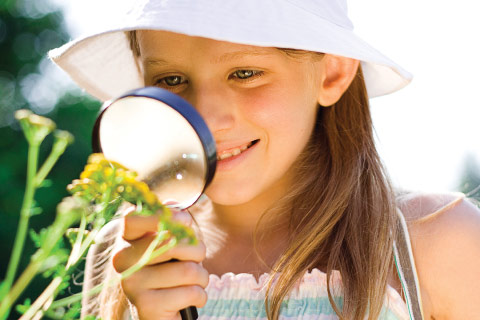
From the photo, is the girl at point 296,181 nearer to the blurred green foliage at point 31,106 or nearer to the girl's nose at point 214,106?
the girl's nose at point 214,106

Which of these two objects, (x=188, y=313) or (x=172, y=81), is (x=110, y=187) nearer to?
(x=188, y=313)

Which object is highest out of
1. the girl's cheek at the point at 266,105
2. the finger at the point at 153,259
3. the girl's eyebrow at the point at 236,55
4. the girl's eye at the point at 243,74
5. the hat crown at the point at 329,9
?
the hat crown at the point at 329,9

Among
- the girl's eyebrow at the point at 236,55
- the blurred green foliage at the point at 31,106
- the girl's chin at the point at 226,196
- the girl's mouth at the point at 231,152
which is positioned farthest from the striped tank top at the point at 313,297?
the blurred green foliage at the point at 31,106

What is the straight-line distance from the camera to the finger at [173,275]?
1.14m

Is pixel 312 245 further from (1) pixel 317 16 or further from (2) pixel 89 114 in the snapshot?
(2) pixel 89 114

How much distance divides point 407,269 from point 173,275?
0.74m

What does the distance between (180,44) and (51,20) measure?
161 inches

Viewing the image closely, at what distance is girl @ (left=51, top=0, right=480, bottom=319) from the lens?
1.45 meters

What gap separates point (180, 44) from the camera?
5.11 feet

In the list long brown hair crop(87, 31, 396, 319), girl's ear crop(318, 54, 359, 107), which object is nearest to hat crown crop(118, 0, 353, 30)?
girl's ear crop(318, 54, 359, 107)

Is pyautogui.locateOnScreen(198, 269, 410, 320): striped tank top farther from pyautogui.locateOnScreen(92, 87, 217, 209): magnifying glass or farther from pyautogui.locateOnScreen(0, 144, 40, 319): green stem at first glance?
pyautogui.locateOnScreen(0, 144, 40, 319): green stem

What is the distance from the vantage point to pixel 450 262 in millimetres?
1630

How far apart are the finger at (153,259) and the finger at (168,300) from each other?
59 millimetres

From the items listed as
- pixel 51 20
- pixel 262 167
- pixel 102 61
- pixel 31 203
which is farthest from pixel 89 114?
pixel 31 203
